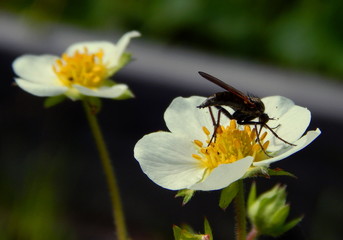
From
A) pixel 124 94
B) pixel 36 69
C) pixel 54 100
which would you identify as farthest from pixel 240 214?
pixel 36 69

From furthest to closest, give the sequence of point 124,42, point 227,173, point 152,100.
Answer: point 152,100, point 124,42, point 227,173

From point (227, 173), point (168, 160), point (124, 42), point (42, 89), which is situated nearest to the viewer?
point (227, 173)

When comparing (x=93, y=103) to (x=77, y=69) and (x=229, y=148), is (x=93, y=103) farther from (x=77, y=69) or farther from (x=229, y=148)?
(x=229, y=148)

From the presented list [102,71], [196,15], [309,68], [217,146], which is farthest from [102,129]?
[217,146]

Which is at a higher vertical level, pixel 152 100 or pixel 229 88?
pixel 229 88

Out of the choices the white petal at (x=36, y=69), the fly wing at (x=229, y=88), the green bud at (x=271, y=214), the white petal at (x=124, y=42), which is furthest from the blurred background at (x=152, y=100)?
the fly wing at (x=229, y=88)

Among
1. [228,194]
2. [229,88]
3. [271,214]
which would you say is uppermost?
[229,88]
